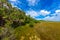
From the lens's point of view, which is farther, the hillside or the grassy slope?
the grassy slope

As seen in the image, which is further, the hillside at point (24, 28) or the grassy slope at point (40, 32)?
the grassy slope at point (40, 32)

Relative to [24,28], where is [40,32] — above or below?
below

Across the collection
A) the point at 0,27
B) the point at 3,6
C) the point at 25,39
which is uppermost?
the point at 3,6

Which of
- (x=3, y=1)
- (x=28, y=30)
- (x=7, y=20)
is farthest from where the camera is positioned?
(x=3, y=1)

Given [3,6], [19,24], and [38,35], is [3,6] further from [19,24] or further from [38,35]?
[38,35]

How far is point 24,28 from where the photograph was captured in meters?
10.2

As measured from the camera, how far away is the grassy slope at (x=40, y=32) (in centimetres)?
980

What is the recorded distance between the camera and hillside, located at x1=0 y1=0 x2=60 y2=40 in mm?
9695

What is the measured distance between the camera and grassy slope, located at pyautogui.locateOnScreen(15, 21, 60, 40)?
9.80m

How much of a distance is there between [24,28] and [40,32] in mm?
975

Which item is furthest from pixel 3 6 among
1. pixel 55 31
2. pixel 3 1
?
pixel 55 31

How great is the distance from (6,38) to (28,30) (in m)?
1.40

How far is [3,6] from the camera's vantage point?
1169 cm

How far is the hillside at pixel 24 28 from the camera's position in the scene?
31.8 ft
